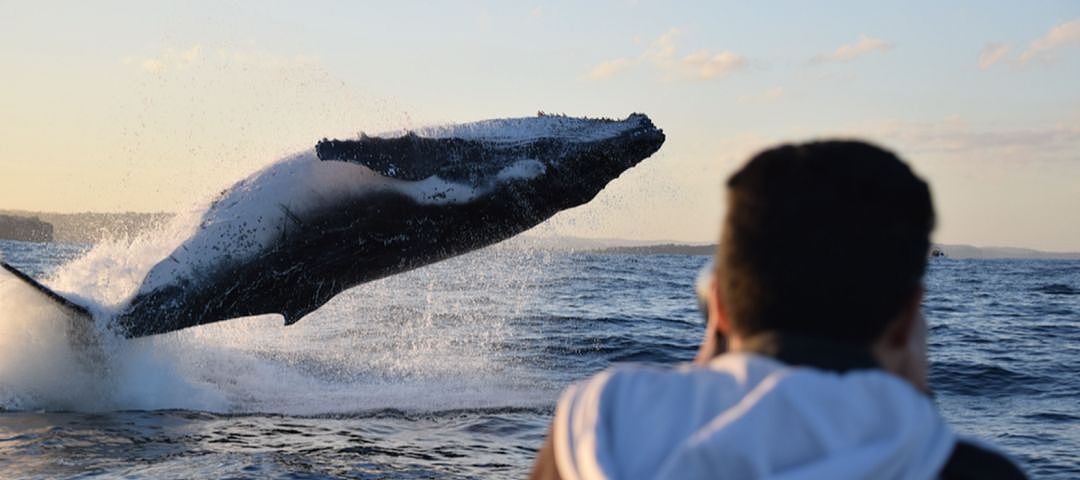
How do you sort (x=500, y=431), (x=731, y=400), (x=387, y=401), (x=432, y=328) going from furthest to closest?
1. (x=432, y=328)
2. (x=387, y=401)
3. (x=500, y=431)
4. (x=731, y=400)

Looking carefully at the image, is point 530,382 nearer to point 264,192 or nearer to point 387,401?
point 387,401

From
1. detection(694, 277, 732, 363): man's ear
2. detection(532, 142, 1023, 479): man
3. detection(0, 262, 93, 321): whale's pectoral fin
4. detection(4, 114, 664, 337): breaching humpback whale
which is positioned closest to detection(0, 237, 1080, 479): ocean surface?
detection(0, 262, 93, 321): whale's pectoral fin

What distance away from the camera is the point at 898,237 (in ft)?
5.21

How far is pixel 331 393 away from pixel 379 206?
11.2 ft

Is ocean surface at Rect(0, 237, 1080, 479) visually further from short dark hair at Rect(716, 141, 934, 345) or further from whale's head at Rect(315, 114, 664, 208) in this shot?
short dark hair at Rect(716, 141, 934, 345)

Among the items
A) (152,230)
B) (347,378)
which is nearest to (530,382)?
(347,378)

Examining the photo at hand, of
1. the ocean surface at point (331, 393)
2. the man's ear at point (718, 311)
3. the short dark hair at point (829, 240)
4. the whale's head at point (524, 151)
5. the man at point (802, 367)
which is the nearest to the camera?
the man at point (802, 367)

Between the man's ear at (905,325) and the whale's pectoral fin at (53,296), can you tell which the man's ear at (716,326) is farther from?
the whale's pectoral fin at (53,296)

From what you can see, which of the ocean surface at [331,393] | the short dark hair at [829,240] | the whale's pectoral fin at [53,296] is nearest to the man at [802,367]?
the short dark hair at [829,240]

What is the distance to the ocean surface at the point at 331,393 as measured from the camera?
26.8 ft

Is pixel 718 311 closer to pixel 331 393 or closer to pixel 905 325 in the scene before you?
pixel 905 325

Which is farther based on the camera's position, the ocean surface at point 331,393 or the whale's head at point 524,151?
the whale's head at point 524,151

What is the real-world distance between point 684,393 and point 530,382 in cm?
1177

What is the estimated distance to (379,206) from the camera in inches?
358
